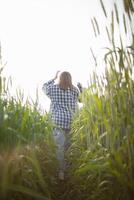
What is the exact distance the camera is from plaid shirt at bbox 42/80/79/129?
3156mm

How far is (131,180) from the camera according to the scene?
1386mm

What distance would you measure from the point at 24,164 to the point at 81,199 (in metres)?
0.39

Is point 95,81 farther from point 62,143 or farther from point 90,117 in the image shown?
point 62,143

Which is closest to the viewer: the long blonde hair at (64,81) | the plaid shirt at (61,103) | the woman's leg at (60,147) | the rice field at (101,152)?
the rice field at (101,152)

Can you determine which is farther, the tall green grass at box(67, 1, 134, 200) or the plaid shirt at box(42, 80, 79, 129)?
the plaid shirt at box(42, 80, 79, 129)

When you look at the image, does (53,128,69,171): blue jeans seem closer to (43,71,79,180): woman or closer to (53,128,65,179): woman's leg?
→ (53,128,65,179): woman's leg

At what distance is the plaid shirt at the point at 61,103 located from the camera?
3.16 meters

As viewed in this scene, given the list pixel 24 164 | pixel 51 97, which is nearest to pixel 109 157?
pixel 24 164

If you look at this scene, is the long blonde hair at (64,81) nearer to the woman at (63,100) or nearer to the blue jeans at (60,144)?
the woman at (63,100)

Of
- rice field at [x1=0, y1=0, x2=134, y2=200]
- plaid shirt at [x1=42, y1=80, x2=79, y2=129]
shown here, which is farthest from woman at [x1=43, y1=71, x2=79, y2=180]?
rice field at [x1=0, y1=0, x2=134, y2=200]

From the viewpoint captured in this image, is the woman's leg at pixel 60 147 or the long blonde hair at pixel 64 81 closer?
the woman's leg at pixel 60 147

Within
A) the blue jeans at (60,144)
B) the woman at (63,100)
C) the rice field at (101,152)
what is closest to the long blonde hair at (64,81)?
the woman at (63,100)

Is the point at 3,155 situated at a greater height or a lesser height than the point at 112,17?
lesser

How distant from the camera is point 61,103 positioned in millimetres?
3248
